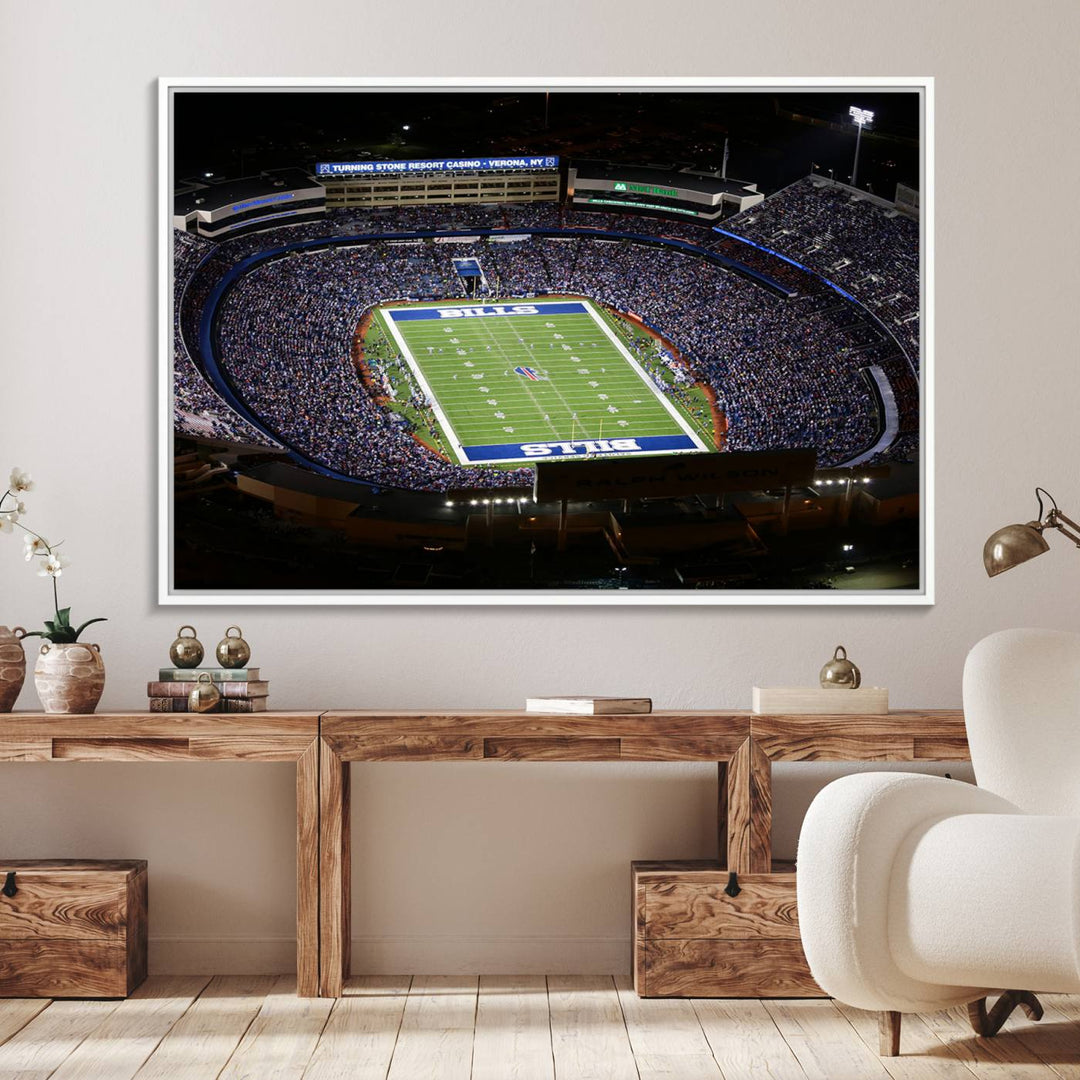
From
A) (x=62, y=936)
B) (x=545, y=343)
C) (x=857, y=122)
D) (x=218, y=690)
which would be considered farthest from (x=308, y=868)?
(x=857, y=122)

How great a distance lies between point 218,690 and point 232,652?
109 millimetres

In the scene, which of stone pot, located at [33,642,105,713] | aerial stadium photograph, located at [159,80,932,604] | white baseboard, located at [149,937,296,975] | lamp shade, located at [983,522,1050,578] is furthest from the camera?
aerial stadium photograph, located at [159,80,932,604]

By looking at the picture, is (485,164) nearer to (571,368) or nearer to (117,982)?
(571,368)

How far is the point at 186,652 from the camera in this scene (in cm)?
306

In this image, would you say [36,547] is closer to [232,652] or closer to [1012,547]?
[232,652]

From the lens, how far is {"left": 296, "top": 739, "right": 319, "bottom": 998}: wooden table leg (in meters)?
2.90

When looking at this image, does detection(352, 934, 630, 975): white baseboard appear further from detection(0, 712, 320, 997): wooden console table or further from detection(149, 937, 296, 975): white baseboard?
detection(0, 712, 320, 997): wooden console table

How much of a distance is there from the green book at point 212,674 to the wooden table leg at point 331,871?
27cm

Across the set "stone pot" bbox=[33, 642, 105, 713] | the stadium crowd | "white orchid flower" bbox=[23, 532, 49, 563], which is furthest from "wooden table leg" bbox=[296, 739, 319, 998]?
the stadium crowd

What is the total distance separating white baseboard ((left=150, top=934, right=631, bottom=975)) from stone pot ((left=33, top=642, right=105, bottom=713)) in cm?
69

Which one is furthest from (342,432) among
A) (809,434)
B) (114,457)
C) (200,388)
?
(809,434)

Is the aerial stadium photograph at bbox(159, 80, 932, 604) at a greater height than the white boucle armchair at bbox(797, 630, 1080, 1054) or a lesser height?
greater

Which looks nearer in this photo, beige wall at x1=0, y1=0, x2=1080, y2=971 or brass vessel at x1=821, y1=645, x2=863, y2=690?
brass vessel at x1=821, y1=645, x2=863, y2=690

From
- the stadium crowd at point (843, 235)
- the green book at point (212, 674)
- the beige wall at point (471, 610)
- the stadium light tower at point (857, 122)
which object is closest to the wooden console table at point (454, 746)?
the green book at point (212, 674)
